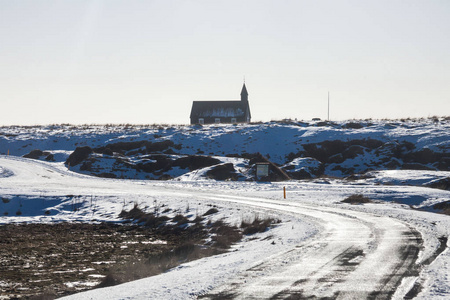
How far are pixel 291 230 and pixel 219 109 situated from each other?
264ft

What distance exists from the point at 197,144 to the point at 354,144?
66.3ft

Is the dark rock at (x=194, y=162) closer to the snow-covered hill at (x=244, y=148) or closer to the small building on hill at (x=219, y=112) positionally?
the snow-covered hill at (x=244, y=148)

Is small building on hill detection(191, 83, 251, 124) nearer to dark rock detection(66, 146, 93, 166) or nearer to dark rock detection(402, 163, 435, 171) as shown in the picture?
dark rock detection(66, 146, 93, 166)

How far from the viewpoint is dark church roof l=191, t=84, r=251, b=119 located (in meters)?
96.9

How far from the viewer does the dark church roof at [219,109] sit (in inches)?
3814

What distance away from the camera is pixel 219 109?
97375 millimetres

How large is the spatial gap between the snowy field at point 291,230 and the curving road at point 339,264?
0.02 meters

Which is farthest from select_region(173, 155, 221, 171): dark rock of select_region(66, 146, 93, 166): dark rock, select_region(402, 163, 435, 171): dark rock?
select_region(402, 163, 435, 171): dark rock

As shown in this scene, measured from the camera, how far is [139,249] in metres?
18.2

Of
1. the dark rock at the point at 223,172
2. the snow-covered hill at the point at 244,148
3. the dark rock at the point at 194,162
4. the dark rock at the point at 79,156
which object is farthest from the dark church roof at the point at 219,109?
the dark rock at the point at 223,172

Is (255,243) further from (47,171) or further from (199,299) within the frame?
(47,171)

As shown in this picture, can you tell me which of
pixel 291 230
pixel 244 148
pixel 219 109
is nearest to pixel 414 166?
pixel 244 148

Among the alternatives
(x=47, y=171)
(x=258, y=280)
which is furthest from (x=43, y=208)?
(x=258, y=280)

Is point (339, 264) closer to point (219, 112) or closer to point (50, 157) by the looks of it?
point (50, 157)
